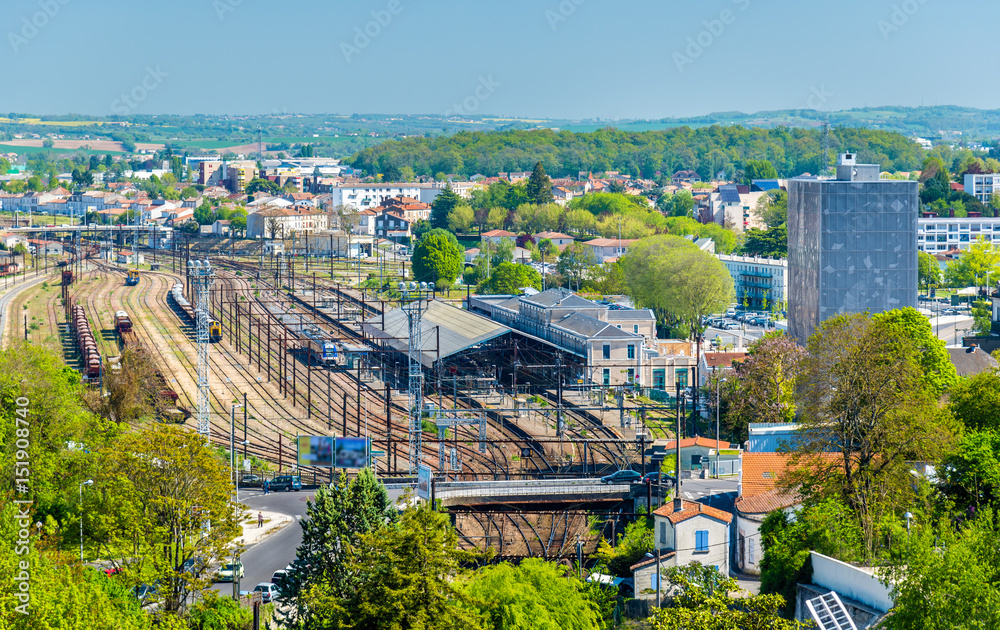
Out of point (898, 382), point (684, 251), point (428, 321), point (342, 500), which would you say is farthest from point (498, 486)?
point (684, 251)

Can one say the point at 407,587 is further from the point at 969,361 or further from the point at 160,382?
the point at 160,382

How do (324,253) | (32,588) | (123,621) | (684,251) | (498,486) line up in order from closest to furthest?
(32,588), (123,621), (498,486), (684,251), (324,253)

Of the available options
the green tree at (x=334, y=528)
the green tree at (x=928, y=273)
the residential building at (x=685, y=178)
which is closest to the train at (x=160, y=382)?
the green tree at (x=334, y=528)

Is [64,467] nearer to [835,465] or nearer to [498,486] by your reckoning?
[498,486]

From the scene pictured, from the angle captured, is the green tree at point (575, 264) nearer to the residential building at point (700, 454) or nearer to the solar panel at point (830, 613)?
the residential building at point (700, 454)

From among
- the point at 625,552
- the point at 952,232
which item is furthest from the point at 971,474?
the point at 952,232

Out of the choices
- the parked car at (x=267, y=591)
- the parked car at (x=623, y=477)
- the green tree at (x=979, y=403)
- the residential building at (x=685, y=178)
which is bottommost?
the parked car at (x=267, y=591)
